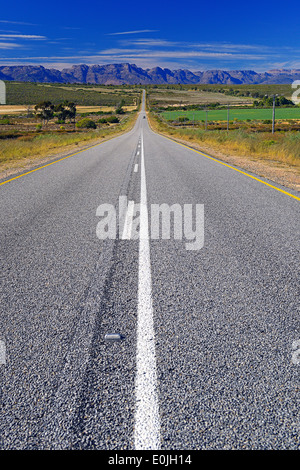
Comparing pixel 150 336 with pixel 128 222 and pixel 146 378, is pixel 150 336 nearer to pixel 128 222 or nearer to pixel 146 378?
pixel 146 378

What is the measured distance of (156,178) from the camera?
11281 millimetres

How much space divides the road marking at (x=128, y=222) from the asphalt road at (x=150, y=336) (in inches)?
4.2

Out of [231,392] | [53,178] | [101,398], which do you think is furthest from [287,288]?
[53,178]

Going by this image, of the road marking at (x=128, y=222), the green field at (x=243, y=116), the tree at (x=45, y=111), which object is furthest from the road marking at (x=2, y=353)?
the tree at (x=45, y=111)

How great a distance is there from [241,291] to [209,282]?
37cm

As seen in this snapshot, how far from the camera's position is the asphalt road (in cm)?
205

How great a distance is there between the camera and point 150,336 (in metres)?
2.91

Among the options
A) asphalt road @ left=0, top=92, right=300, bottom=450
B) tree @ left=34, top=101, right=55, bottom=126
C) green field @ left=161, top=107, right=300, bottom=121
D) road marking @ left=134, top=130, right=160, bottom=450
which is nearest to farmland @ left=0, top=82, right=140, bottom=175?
tree @ left=34, top=101, right=55, bottom=126

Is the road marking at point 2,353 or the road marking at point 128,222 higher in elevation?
the road marking at point 128,222

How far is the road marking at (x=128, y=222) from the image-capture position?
5.66 metres

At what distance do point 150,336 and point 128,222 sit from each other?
3.67 meters

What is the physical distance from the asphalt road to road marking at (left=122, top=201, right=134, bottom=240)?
0.35 ft

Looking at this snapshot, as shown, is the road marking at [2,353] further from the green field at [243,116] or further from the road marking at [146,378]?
the green field at [243,116]

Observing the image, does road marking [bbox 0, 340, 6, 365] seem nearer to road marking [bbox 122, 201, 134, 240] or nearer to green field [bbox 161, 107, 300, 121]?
road marking [bbox 122, 201, 134, 240]
